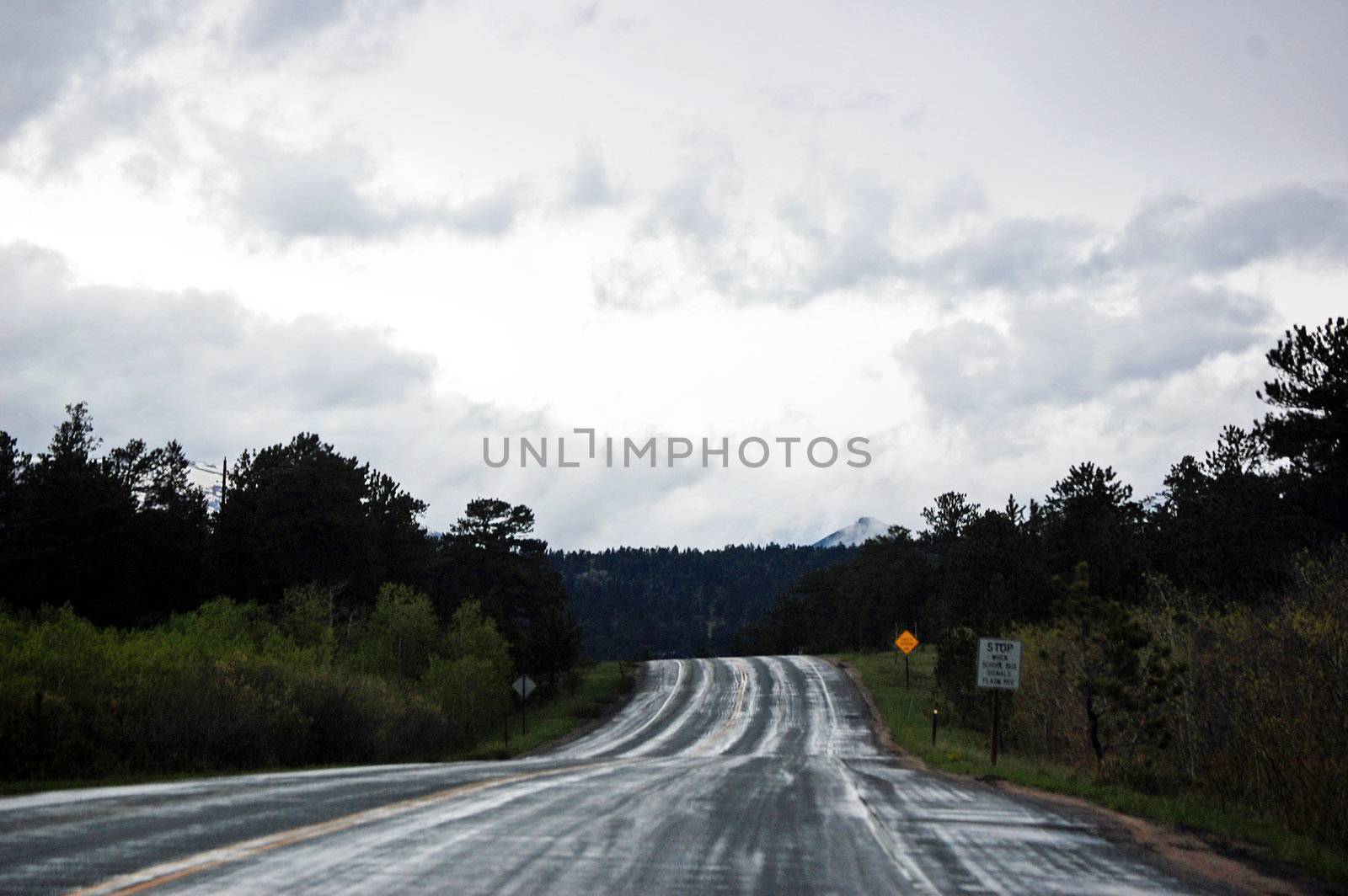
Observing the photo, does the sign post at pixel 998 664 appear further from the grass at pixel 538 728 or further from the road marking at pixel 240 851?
the grass at pixel 538 728

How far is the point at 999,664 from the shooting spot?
22734 millimetres

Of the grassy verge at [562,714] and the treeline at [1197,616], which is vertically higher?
the treeline at [1197,616]

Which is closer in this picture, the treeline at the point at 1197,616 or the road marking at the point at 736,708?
the treeline at the point at 1197,616

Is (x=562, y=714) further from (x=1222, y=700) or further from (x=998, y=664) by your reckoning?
(x=1222, y=700)

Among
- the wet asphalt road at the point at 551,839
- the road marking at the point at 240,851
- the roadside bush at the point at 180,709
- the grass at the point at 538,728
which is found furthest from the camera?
the roadside bush at the point at 180,709

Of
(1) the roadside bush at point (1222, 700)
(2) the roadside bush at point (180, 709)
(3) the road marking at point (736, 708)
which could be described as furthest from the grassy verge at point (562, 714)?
(1) the roadside bush at point (1222, 700)

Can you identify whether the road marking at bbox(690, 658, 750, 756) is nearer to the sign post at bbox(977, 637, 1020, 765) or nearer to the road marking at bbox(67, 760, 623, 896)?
the sign post at bbox(977, 637, 1020, 765)

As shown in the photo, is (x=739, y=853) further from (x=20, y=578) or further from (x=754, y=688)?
(x=754, y=688)

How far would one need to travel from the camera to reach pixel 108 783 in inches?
602

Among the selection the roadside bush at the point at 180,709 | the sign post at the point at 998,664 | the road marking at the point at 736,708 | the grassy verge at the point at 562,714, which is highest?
the sign post at the point at 998,664

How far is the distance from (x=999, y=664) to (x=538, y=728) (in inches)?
1250

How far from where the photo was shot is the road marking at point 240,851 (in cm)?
664

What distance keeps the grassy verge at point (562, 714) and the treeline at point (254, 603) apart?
1.73 metres

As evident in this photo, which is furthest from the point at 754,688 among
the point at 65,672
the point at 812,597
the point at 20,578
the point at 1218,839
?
the point at 812,597
